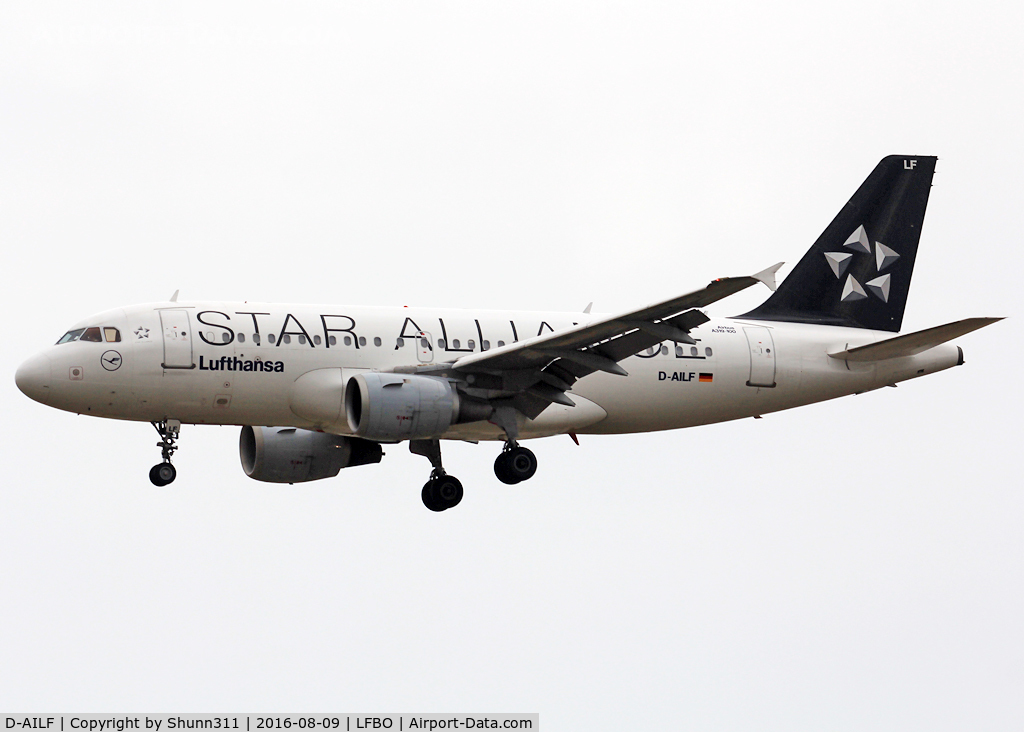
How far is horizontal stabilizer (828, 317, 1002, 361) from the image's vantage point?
34.4m

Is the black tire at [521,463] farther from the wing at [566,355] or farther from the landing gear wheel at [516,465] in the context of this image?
the wing at [566,355]

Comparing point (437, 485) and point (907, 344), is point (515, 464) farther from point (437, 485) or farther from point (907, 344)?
point (907, 344)

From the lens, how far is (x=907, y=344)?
35969 mm

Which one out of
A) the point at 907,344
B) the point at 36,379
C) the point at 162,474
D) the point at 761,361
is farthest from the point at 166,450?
the point at 907,344

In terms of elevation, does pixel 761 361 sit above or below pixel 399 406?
above

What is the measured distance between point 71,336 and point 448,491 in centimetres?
944

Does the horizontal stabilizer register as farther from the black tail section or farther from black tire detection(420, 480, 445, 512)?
black tire detection(420, 480, 445, 512)

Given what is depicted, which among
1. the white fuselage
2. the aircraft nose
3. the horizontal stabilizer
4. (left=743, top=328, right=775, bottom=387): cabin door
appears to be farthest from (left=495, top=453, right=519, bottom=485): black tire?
the aircraft nose

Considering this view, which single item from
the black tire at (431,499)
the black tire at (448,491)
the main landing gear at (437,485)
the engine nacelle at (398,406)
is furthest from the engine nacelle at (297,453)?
the engine nacelle at (398,406)

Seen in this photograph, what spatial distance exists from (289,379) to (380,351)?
2.17 metres

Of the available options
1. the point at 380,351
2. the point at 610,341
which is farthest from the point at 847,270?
the point at 380,351

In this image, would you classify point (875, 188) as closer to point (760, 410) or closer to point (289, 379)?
point (760, 410)

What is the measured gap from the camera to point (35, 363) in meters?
32.5

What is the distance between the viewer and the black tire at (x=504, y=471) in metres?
33.8
